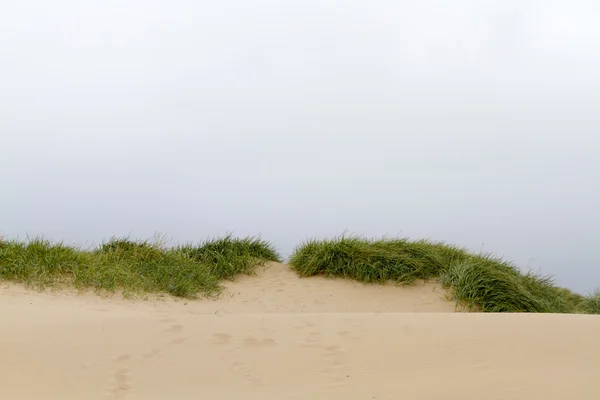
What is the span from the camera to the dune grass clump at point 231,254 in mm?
9102

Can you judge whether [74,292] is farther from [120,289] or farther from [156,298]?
[156,298]

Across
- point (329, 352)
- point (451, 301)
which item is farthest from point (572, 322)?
point (451, 301)

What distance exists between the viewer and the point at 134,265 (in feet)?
26.2

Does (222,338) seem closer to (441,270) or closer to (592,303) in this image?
(441,270)

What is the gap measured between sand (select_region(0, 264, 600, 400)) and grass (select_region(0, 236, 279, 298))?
A: 3.91ft

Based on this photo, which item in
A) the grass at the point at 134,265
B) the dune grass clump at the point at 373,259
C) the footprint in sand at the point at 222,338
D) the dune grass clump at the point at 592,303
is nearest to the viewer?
the footprint in sand at the point at 222,338

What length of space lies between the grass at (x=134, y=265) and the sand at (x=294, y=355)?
1191 millimetres

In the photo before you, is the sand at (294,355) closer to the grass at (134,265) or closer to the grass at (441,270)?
the grass at (134,265)

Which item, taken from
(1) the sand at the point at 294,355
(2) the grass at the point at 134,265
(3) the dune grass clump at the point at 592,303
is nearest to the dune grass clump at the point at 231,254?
(2) the grass at the point at 134,265

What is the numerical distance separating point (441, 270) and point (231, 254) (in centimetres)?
354

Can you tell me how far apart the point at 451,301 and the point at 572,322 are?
120 inches

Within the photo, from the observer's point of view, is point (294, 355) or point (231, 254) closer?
point (294, 355)

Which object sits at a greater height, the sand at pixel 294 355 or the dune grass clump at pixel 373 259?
the dune grass clump at pixel 373 259

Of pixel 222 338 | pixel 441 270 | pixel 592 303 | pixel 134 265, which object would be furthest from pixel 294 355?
pixel 592 303
